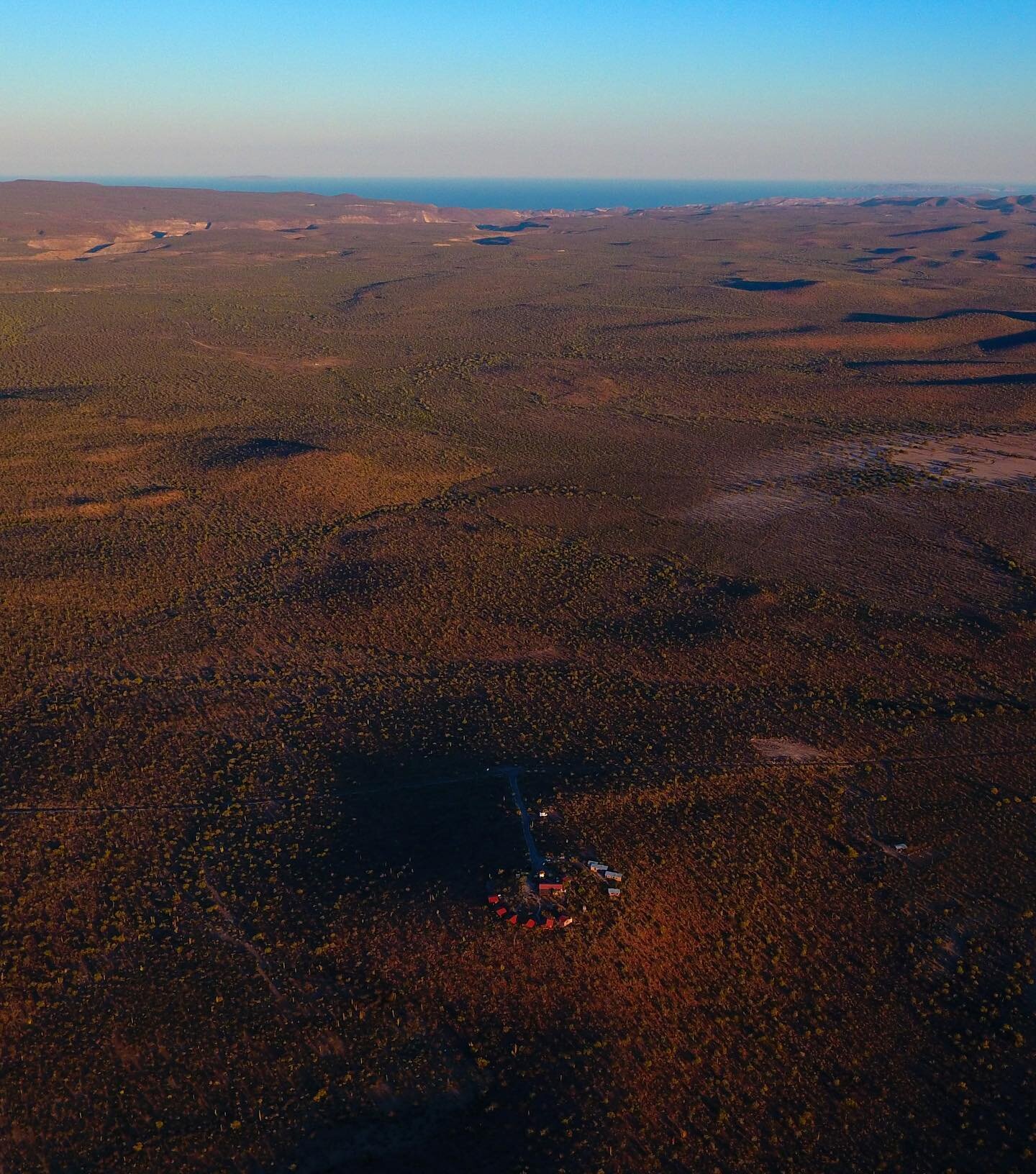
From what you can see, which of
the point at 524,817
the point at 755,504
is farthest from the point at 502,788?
the point at 755,504

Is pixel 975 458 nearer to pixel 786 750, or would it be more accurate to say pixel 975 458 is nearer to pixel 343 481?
pixel 786 750

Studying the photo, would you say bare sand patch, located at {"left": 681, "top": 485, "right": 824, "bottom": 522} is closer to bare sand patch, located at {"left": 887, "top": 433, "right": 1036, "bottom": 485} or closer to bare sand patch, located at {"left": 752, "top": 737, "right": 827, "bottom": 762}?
bare sand patch, located at {"left": 887, "top": 433, "right": 1036, "bottom": 485}

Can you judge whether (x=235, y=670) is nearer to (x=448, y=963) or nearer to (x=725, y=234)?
(x=448, y=963)

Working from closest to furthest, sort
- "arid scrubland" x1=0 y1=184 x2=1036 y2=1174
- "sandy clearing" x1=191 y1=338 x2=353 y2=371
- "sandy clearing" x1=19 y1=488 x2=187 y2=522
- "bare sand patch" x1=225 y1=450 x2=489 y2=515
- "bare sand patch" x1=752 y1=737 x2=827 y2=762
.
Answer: "arid scrubland" x1=0 y1=184 x2=1036 y2=1174 → "bare sand patch" x1=752 y1=737 x2=827 y2=762 → "sandy clearing" x1=19 y1=488 x2=187 y2=522 → "bare sand patch" x1=225 y1=450 x2=489 y2=515 → "sandy clearing" x1=191 y1=338 x2=353 y2=371

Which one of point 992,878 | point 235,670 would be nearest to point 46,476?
point 235,670

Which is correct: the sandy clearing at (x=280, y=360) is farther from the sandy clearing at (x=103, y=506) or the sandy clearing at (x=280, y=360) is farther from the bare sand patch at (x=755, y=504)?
the bare sand patch at (x=755, y=504)

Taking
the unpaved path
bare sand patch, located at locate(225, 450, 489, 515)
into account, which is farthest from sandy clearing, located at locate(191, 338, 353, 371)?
the unpaved path

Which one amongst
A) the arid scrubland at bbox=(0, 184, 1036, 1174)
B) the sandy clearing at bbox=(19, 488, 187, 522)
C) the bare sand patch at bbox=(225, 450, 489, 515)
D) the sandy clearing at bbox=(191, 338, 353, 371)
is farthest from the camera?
the sandy clearing at bbox=(191, 338, 353, 371)
